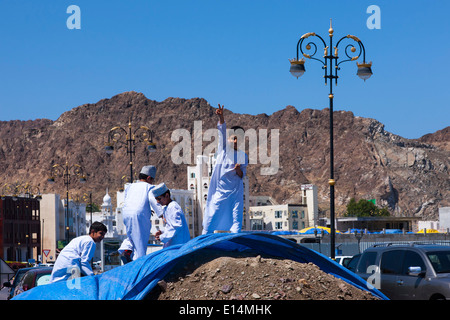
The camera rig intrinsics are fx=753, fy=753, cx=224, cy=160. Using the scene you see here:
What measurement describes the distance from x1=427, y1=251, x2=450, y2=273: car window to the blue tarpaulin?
142 inches

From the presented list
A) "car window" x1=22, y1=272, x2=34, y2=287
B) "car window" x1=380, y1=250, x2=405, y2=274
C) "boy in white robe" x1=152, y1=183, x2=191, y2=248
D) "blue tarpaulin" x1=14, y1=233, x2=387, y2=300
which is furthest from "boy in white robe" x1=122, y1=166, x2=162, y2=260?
"car window" x1=380, y1=250, x2=405, y2=274

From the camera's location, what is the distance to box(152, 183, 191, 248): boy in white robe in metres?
10.6

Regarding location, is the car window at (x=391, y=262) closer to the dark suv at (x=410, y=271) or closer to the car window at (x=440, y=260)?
the dark suv at (x=410, y=271)

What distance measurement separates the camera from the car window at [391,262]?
12391 millimetres

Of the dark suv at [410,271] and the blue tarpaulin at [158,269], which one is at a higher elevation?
the blue tarpaulin at [158,269]

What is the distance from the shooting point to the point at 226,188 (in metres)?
12.4

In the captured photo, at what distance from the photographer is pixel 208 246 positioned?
8.34 meters

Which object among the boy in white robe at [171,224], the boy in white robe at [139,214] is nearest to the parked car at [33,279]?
the boy in white robe at [139,214]

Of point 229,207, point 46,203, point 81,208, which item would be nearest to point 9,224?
point 46,203

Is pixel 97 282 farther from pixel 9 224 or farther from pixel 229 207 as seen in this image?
pixel 9 224

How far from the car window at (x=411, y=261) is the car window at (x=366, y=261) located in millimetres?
908

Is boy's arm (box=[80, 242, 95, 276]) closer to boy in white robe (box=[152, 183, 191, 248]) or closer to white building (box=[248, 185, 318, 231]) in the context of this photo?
boy in white robe (box=[152, 183, 191, 248])

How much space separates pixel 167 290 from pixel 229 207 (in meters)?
4.67
